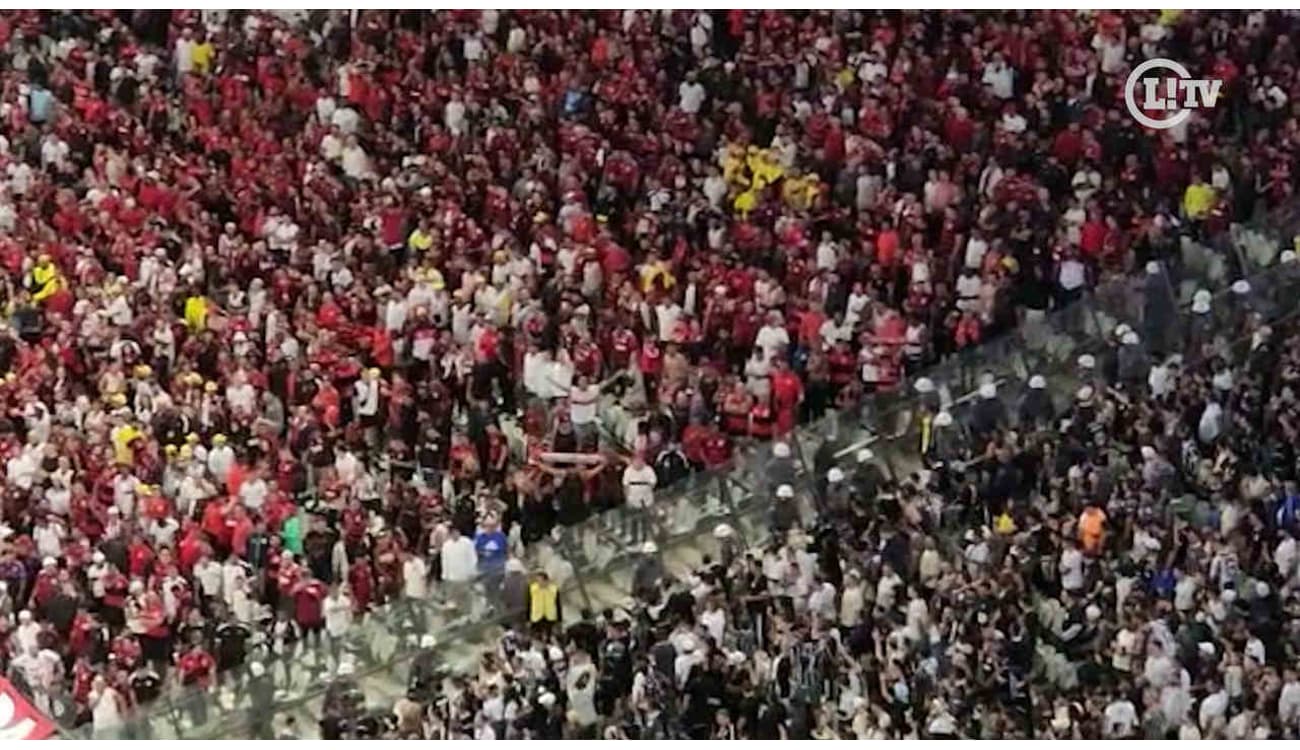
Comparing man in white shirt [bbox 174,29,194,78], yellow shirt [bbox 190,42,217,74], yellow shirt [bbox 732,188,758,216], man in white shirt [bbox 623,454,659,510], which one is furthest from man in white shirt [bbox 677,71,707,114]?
man in white shirt [bbox 174,29,194,78]

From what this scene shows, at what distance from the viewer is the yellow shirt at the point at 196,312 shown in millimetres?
16891

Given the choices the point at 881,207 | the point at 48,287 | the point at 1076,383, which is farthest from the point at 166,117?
the point at 1076,383

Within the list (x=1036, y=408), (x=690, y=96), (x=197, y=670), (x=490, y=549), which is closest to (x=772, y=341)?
(x=1036, y=408)

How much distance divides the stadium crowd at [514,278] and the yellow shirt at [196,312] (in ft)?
0.13

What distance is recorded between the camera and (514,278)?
55.2 feet

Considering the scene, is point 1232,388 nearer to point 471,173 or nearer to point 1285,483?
point 1285,483

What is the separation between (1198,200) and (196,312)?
5470 millimetres

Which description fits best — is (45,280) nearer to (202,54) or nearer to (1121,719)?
(202,54)

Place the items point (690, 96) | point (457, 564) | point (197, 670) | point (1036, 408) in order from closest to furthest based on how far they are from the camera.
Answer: point (197, 670), point (457, 564), point (1036, 408), point (690, 96)

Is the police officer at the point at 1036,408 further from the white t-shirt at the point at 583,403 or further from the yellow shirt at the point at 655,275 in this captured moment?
the white t-shirt at the point at 583,403

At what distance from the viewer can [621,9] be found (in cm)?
1670

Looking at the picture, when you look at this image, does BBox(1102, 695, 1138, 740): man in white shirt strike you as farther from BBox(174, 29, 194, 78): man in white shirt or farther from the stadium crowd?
BBox(174, 29, 194, 78): man in white shirt

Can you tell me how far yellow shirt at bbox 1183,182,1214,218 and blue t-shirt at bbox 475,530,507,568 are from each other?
4107mm

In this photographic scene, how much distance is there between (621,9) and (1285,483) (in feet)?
14.2
